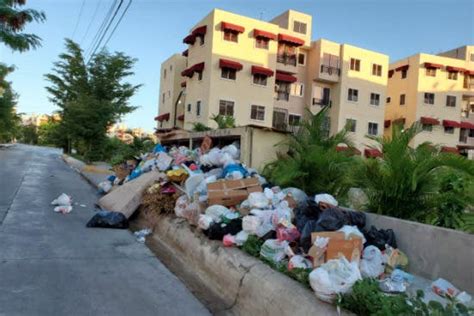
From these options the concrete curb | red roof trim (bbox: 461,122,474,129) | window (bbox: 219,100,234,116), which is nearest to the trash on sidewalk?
the concrete curb

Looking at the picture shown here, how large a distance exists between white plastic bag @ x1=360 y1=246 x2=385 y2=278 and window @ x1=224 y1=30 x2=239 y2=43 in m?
27.3

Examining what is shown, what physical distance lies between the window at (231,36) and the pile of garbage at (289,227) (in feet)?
74.3

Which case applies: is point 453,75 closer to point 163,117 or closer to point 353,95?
point 353,95

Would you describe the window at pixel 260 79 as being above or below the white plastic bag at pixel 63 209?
above

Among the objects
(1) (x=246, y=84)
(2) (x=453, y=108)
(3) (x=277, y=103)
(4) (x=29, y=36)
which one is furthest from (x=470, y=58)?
(4) (x=29, y=36)

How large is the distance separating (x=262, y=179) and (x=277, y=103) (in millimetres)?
26762

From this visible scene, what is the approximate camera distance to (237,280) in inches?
186

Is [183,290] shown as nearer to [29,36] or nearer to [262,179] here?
[262,179]

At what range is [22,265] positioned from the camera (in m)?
5.38

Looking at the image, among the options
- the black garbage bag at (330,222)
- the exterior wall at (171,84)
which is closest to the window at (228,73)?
the exterior wall at (171,84)

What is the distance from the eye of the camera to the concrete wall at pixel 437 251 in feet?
13.1

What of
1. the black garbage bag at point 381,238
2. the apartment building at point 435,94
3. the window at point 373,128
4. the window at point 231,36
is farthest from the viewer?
A: the apartment building at point 435,94

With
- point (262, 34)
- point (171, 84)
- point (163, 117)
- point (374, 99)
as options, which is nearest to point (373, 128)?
point (374, 99)

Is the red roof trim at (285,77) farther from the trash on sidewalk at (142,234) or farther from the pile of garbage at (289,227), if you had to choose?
the trash on sidewalk at (142,234)
